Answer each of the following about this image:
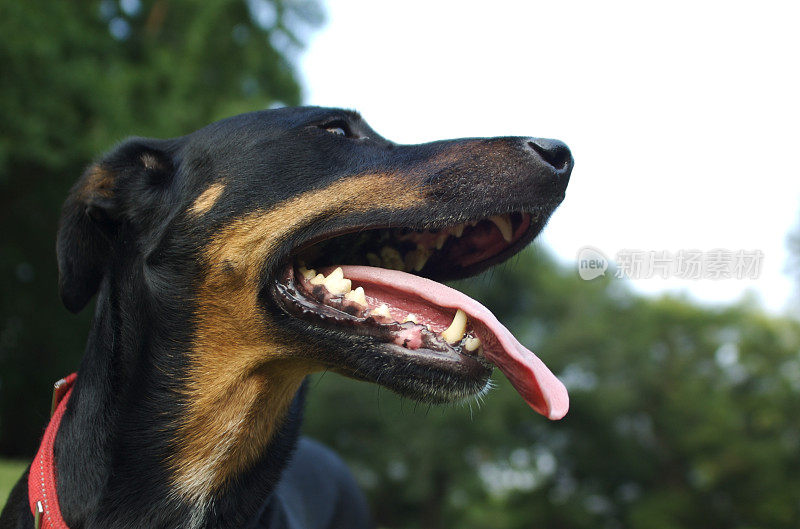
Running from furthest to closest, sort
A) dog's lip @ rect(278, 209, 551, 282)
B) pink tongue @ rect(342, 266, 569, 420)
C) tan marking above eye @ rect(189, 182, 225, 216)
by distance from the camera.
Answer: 1. tan marking above eye @ rect(189, 182, 225, 216)
2. dog's lip @ rect(278, 209, 551, 282)
3. pink tongue @ rect(342, 266, 569, 420)

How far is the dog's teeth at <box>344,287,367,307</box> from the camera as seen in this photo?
Answer: 2807mm

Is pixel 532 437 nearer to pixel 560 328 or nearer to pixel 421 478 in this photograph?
pixel 560 328

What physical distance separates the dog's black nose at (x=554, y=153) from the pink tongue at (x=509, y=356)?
664 mm

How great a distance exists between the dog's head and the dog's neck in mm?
76

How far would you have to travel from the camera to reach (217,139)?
3180 millimetres

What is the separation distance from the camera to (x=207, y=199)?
9.89 ft

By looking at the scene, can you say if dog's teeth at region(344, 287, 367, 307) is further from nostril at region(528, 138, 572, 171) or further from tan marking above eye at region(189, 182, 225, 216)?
nostril at region(528, 138, 572, 171)

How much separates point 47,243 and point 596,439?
2789cm

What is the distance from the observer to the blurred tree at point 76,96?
14.2m

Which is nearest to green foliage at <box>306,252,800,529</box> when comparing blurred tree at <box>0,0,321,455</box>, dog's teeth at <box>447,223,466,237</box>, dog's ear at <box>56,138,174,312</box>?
blurred tree at <box>0,0,321,455</box>

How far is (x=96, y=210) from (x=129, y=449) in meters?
1.11

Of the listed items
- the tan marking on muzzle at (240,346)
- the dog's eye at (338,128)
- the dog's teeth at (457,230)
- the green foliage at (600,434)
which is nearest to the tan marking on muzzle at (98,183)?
the tan marking on muzzle at (240,346)

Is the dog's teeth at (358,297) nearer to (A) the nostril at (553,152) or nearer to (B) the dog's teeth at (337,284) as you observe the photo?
(B) the dog's teeth at (337,284)

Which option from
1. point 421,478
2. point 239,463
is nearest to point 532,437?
point 421,478
